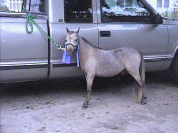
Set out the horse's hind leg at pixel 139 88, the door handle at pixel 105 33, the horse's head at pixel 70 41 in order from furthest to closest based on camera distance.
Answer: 1. the door handle at pixel 105 33
2. the horse's hind leg at pixel 139 88
3. the horse's head at pixel 70 41

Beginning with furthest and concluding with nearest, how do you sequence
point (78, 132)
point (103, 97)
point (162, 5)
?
point (162, 5)
point (103, 97)
point (78, 132)

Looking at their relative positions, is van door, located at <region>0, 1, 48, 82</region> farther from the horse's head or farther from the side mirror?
the side mirror

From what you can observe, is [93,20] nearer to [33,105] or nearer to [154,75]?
[33,105]

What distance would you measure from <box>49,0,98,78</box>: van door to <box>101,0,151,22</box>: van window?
245mm

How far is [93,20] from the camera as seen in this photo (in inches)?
180

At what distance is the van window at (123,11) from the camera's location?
470cm

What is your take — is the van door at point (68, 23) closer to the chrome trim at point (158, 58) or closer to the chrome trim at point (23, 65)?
the chrome trim at point (23, 65)

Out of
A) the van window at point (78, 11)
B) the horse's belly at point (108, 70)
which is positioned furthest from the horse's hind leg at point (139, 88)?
the van window at point (78, 11)

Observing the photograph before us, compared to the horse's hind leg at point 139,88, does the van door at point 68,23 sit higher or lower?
higher

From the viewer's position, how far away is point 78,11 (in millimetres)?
4531

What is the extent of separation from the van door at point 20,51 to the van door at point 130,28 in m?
1.05

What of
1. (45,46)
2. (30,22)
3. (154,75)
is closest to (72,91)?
(45,46)

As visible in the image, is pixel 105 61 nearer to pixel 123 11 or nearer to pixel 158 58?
pixel 123 11

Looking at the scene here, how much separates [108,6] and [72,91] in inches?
70.2
